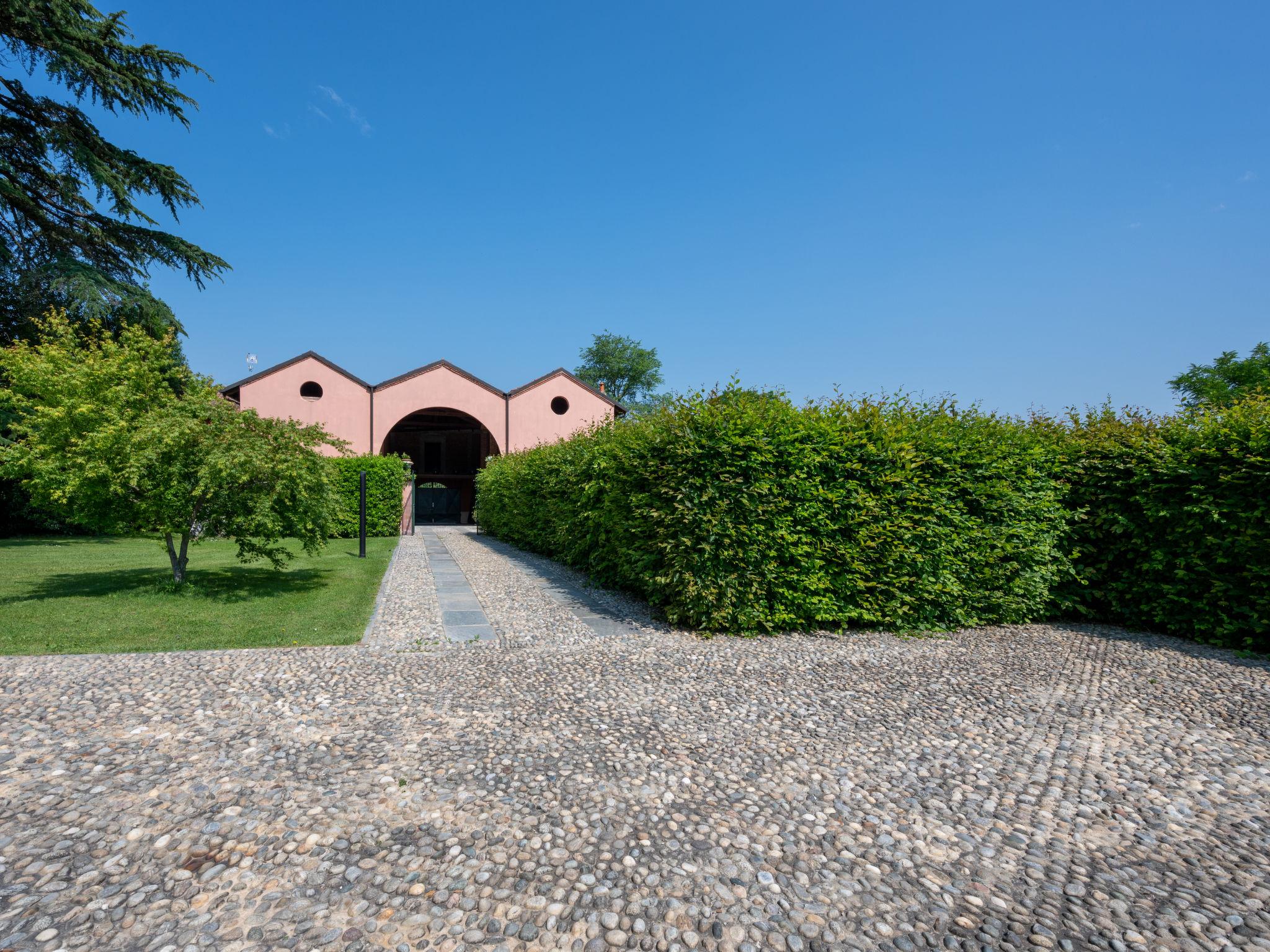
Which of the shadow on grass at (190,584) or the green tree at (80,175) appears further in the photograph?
the green tree at (80,175)

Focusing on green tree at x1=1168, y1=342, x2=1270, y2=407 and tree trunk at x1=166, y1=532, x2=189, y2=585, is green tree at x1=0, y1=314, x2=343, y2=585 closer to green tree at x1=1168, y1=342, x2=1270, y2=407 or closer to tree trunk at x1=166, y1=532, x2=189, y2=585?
tree trunk at x1=166, y1=532, x2=189, y2=585

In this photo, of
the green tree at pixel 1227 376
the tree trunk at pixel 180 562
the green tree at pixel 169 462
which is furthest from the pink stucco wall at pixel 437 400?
the green tree at pixel 1227 376

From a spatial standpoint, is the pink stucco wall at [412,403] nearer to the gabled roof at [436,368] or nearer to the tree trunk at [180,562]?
the gabled roof at [436,368]

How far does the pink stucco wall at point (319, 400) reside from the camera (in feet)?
85.6

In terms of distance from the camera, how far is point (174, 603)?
27.6ft

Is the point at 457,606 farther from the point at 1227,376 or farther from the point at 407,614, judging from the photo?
the point at 1227,376

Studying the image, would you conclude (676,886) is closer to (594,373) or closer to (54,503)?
(54,503)

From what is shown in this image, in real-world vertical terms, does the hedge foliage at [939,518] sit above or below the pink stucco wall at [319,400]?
below

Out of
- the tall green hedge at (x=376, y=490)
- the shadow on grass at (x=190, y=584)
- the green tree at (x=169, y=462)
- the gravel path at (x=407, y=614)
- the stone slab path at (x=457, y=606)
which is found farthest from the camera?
the tall green hedge at (x=376, y=490)

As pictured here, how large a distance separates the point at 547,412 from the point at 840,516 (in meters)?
24.8

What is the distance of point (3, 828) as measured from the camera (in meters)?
2.86

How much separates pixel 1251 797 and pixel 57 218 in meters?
28.1

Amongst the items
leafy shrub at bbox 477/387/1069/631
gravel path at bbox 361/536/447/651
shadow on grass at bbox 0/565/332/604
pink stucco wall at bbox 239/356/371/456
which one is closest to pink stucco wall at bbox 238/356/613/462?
pink stucco wall at bbox 239/356/371/456

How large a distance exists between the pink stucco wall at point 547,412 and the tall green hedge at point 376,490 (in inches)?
349
